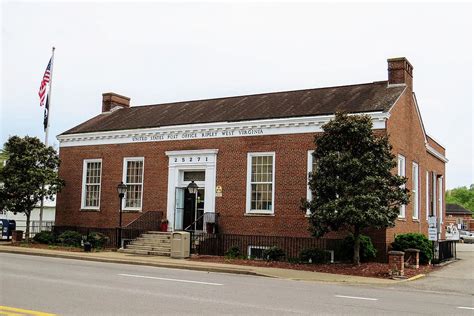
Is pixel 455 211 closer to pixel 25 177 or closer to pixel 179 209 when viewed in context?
pixel 179 209

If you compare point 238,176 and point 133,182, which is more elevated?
point 238,176

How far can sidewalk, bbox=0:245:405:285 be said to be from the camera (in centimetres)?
1675

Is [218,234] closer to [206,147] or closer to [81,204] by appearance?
[206,147]

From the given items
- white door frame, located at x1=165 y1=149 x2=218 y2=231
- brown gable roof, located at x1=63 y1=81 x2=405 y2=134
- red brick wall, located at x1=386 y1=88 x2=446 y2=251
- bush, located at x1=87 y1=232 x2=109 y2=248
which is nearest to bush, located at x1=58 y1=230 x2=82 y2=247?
bush, located at x1=87 y1=232 x2=109 y2=248

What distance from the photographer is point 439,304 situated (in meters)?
12.0

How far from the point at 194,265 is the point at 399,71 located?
13463 millimetres

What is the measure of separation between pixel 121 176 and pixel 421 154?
53.2 feet

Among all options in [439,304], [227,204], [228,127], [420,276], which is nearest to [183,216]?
[227,204]

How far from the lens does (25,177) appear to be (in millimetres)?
28328

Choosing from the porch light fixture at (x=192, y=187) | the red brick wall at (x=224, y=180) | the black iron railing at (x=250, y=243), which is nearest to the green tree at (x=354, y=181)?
the black iron railing at (x=250, y=243)

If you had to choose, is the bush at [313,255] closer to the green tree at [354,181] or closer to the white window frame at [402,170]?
the green tree at [354,181]

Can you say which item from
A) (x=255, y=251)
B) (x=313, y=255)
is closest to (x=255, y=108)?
(x=255, y=251)

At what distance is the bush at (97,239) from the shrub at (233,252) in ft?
23.5

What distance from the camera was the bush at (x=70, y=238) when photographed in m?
27.0
